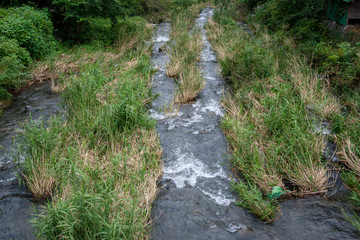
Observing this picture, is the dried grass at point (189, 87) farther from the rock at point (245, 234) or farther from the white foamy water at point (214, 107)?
the rock at point (245, 234)

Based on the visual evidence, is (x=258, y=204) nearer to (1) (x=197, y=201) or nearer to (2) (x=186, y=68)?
(1) (x=197, y=201)

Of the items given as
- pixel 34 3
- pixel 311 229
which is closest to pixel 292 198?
pixel 311 229

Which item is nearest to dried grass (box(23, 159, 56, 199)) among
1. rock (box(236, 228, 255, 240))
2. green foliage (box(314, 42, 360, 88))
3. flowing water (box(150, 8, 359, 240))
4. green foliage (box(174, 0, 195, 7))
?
flowing water (box(150, 8, 359, 240))

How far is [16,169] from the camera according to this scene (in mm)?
4457

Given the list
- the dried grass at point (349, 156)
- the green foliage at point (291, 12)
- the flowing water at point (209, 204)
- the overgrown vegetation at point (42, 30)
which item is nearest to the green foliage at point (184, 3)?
the green foliage at point (291, 12)

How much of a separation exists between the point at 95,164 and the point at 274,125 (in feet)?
10.8

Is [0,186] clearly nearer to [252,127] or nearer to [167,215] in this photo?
[167,215]

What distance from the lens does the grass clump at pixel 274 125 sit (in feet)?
13.3

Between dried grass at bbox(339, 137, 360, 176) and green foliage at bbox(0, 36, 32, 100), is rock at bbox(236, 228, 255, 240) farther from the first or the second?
green foliage at bbox(0, 36, 32, 100)

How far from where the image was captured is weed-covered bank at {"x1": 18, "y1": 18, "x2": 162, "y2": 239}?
302 centimetres

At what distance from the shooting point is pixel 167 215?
3855 mm

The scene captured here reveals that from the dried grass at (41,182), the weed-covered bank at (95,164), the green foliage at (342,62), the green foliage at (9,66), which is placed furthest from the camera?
the green foliage at (342,62)

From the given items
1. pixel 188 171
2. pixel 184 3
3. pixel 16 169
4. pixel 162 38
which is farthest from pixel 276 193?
pixel 184 3

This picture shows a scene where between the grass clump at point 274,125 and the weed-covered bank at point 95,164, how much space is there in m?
1.53
